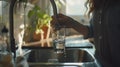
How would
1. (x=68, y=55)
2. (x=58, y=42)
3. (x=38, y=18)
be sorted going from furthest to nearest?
(x=38, y=18), (x=68, y=55), (x=58, y=42)

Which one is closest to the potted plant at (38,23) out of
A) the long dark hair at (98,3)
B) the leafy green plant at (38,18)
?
the leafy green plant at (38,18)

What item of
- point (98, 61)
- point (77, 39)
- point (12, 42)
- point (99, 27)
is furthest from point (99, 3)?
point (77, 39)

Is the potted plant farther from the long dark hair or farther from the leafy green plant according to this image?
the long dark hair

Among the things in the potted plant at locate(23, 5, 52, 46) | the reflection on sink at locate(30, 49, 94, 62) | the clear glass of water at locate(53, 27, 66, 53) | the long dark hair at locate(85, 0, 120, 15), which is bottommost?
the reflection on sink at locate(30, 49, 94, 62)

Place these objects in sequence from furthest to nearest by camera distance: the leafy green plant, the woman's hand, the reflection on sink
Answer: the leafy green plant
the reflection on sink
the woman's hand

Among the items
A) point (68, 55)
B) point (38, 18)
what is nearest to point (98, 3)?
point (68, 55)

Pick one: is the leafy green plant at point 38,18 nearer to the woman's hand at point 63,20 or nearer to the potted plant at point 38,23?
the potted plant at point 38,23

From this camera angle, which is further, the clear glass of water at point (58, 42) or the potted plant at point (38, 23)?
the potted plant at point (38, 23)

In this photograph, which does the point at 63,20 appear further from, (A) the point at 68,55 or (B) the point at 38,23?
(B) the point at 38,23

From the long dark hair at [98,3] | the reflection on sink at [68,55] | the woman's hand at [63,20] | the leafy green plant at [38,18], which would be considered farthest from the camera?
the leafy green plant at [38,18]

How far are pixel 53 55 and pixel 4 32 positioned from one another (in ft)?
0.93

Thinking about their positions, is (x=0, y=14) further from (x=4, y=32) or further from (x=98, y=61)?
(x=98, y=61)

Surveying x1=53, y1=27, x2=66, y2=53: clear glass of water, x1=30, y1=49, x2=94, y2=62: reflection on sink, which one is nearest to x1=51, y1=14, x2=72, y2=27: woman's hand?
x1=53, y1=27, x2=66, y2=53: clear glass of water

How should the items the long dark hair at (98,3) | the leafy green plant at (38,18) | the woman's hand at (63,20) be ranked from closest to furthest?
the long dark hair at (98,3)
the woman's hand at (63,20)
the leafy green plant at (38,18)
